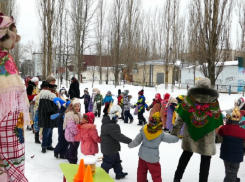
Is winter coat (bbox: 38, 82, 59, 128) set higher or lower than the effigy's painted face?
lower

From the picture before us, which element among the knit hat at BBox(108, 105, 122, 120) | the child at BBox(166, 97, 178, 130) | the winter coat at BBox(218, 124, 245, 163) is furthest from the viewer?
the child at BBox(166, 97, 178, 130)

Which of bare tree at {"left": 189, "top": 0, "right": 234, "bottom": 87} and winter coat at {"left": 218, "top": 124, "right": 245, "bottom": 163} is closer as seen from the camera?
winter coat at {"left": 218, "top": 124, "right": 245, "bottom": 163}

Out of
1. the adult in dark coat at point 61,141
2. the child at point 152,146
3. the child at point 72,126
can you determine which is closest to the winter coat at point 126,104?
the adult in dark coat at point 61,141

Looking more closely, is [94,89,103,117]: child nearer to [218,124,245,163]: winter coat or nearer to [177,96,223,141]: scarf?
[177,96,223,141]: scarf

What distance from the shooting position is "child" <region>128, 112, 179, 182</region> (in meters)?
4.26

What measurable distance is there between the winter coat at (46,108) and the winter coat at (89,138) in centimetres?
169

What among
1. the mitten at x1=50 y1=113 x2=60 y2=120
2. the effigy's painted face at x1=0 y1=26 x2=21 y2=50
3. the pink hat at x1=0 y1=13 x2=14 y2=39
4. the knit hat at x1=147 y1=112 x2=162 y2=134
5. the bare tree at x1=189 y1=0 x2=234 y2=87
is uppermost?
the bare tree at x1=189 y1=0 x2=234 y2=87

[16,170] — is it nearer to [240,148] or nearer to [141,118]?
[240,148]

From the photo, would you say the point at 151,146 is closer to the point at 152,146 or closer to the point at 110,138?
the point at 152,146

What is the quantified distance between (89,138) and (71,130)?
1.81 ft

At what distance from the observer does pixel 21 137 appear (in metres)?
1.63

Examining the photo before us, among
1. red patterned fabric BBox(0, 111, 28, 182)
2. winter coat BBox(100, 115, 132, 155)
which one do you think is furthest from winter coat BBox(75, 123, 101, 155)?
red patterned fabric BBox(0, 111, 28, 182)

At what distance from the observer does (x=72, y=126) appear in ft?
18.0

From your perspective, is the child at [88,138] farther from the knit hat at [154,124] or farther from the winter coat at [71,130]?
the knit hat at [154,124]
